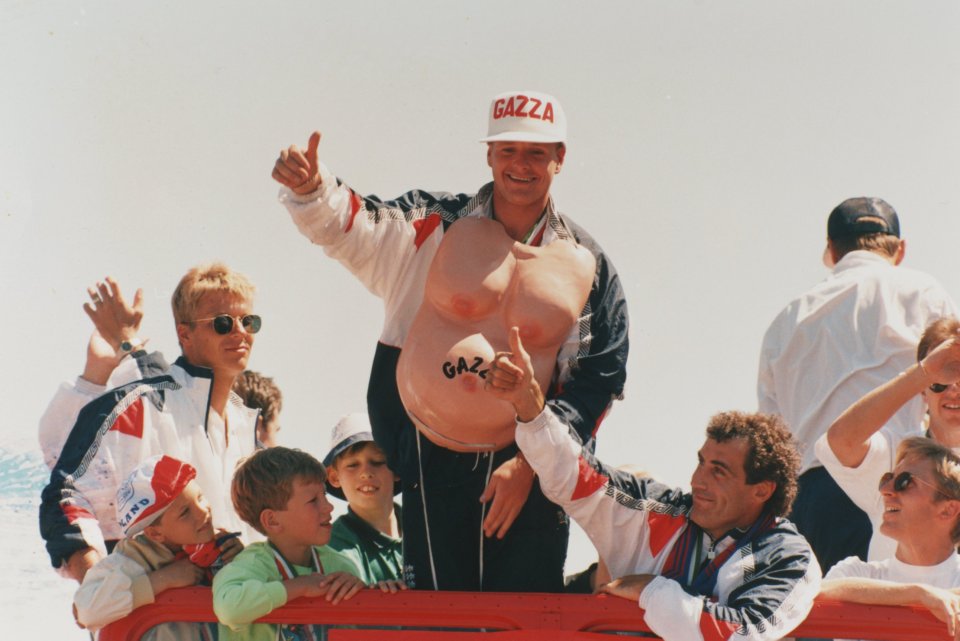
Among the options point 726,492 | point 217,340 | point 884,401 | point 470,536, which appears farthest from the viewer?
point 217,340

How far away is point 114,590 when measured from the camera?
13.2 ft

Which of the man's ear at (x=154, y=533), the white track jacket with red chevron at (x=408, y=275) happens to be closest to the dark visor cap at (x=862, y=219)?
the white track jacket with red chevron at (x=408, y=275)

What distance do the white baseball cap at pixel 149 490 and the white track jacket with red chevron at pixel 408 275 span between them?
0.71 meters

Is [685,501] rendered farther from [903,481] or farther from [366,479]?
[366,479]

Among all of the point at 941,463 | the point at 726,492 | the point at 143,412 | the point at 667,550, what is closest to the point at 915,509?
the point at 941,463

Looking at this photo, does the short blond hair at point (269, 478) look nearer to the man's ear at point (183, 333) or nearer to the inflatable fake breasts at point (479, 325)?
the inflatable fake breasts at point (479, 325)

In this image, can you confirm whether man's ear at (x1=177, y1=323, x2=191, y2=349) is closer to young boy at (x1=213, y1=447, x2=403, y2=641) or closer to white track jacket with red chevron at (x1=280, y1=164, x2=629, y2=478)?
white track jacket with red chevron at (x1=280, y1=164, x2=629, y2=478)

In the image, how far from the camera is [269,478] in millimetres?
4359

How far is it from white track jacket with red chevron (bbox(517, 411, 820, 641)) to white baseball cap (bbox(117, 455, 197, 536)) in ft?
3.20

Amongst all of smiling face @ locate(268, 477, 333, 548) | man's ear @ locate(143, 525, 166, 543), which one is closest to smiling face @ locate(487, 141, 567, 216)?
smiling face @ locate(268, 477, 333, 548)

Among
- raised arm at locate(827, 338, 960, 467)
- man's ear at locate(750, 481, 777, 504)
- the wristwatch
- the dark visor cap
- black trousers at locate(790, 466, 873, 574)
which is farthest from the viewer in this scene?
the dark visor cap

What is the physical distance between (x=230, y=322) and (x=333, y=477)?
2.38ft

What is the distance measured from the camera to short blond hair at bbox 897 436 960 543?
14.0ft

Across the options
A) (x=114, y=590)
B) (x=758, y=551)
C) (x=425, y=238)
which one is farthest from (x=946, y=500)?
(x=114, y=590)
